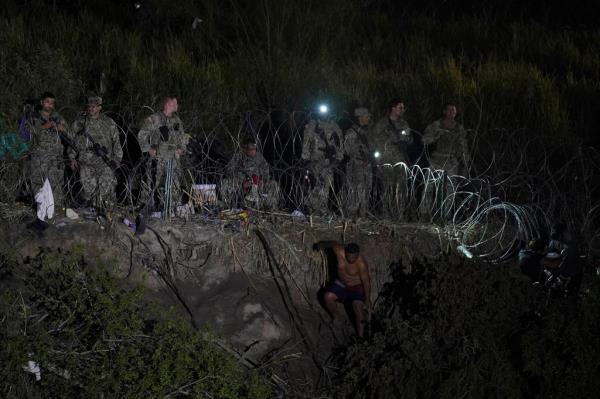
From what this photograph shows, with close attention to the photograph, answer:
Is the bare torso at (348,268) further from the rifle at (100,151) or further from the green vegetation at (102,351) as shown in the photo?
the rifle at (100,151)

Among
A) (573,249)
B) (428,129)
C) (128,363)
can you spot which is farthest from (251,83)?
(128,363)

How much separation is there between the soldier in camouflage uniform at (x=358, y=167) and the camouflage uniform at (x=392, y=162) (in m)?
0.16

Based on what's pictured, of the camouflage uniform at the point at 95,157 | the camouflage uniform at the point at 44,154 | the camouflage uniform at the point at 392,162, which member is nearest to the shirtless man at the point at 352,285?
the camouflage uniform at the point at 392,162

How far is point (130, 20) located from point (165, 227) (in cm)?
1210

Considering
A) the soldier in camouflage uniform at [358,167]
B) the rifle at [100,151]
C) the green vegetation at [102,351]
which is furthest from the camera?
the soldier in camouflage uniform at [358,167]

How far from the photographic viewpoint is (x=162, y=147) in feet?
32.8

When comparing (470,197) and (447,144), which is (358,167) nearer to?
(447,144)

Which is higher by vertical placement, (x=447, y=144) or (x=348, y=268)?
(x=447, y=144)

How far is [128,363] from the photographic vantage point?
24.6 ft

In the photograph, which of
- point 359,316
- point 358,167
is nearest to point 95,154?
point 358,167

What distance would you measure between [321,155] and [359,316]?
1.94 meters

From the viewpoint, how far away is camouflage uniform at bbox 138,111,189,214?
32.1ft

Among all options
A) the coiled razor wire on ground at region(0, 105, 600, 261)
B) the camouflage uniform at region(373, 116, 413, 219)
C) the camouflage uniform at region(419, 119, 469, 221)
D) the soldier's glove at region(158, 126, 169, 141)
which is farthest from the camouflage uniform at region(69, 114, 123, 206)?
the camouflage uniform at region(419, 119, 469, 221)

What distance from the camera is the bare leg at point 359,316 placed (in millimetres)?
9906
